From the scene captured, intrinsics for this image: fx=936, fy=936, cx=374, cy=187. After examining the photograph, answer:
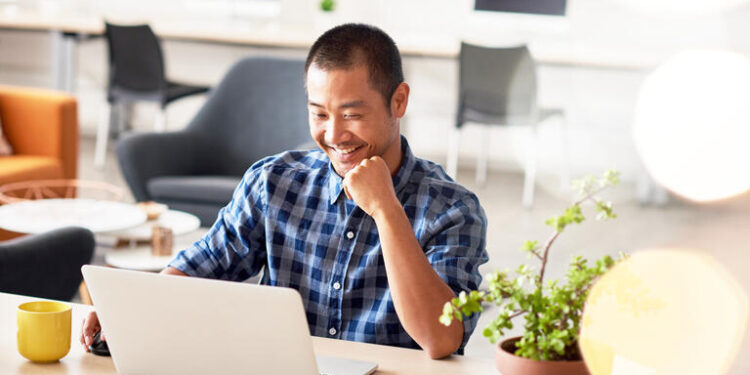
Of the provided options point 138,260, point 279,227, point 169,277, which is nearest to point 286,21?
point 138,260

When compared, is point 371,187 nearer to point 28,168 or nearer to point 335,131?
point 335,131

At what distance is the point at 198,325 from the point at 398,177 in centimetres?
53

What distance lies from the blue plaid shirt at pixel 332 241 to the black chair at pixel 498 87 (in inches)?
135

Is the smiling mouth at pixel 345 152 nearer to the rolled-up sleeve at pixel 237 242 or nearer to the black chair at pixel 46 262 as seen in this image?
the rolled-up sleeve at pixel 237 242

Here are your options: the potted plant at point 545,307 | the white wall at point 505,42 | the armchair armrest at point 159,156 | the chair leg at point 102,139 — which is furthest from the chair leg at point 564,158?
the potted plant at point 545,307

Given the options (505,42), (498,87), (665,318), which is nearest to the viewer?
(665,318)

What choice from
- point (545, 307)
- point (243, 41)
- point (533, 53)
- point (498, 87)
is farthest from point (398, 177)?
point (243, 41)

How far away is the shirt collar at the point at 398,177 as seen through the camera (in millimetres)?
1533

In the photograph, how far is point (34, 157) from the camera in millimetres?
3988

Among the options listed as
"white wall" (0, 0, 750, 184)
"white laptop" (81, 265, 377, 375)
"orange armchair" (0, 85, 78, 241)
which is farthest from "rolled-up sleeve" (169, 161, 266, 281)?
"white wall" (0, 0, 750, 184)

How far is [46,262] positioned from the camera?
6.50 feet

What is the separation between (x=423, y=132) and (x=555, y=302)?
5.58m

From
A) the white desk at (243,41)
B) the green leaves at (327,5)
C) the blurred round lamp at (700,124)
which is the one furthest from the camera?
the green leaves at (327,5)

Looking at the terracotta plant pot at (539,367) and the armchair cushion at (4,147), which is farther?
the armchair cushion at (4,147)
